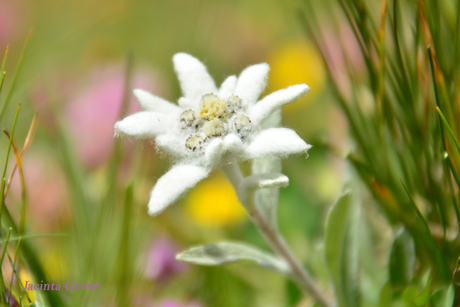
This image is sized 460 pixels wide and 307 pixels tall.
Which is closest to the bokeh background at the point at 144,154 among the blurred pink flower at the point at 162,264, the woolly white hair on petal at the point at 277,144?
the blurred pink flower at the point at 162,264

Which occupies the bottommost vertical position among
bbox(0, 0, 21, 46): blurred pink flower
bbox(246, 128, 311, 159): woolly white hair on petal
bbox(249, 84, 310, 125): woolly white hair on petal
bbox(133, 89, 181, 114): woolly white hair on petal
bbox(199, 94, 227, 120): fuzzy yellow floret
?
bbox(246, 128, 311, 159): woolly white hair on petal

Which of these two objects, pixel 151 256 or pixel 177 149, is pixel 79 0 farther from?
pixel 177 149

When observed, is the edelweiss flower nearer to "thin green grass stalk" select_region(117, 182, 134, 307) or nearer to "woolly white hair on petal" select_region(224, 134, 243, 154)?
"woolly white hair on petal" select_region(224, 134, 243, 154)

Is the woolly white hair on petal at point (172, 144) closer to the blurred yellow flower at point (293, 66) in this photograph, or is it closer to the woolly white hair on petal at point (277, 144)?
the woolly white hair on petal at point (277, 144)

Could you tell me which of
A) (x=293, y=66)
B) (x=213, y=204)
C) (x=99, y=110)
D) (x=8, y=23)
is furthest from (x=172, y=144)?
(x=8, y=23)

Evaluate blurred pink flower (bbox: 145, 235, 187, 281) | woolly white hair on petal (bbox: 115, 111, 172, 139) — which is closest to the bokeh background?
blurred pink flower (bbox: 145, 235, 187, 281)

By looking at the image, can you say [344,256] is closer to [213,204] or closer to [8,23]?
[213,204]

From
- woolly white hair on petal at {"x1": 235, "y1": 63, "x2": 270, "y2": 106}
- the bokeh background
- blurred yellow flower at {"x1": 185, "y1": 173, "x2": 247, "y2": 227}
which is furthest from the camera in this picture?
blurred yellow flower at {"x1": 185, "y1": 173, "x2": 247, "y2": 227}
